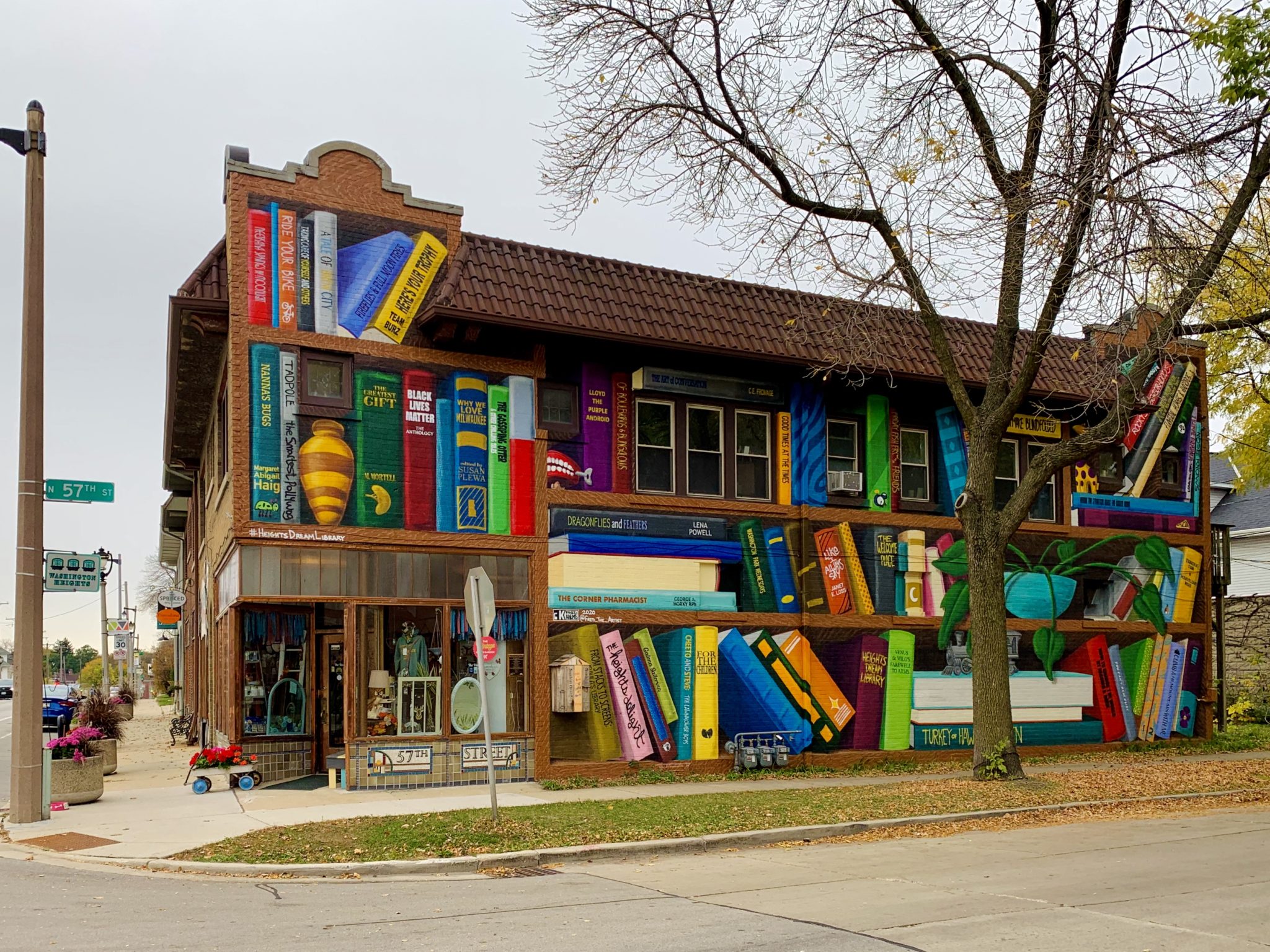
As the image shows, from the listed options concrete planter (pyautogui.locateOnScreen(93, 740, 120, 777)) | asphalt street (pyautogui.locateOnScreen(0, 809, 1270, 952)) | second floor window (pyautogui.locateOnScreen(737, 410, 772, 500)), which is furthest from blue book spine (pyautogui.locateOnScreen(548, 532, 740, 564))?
concrete planter (pyautogui.locateOnScreen(93, 740, 120, 777))

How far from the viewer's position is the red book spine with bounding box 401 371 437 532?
16984 millimetres

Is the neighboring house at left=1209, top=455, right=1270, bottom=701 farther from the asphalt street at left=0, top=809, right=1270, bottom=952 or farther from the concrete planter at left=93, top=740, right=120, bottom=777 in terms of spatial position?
Result: the concrete planter at left=93, top=740, right=120, bottom=777

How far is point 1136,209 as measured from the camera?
14016mm

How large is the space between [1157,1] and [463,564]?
37.3 feet

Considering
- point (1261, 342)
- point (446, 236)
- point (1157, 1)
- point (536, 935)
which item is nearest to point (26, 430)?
point (446, 236)

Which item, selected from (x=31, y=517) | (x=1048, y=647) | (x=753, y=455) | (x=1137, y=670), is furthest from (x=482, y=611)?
(x=1137, y=670)

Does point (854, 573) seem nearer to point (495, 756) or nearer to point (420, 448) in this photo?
point (495, 756)

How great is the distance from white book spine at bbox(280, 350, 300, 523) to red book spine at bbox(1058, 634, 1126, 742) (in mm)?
14143

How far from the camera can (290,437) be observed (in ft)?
53.6

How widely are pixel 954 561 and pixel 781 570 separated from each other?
360 cm

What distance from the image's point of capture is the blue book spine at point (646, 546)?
17766 millimetres

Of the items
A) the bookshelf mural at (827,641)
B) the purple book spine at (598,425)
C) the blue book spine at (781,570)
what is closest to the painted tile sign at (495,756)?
the bookshelf mural at (827,641)

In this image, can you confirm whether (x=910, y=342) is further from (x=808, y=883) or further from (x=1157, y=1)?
(x=808, y=883)
